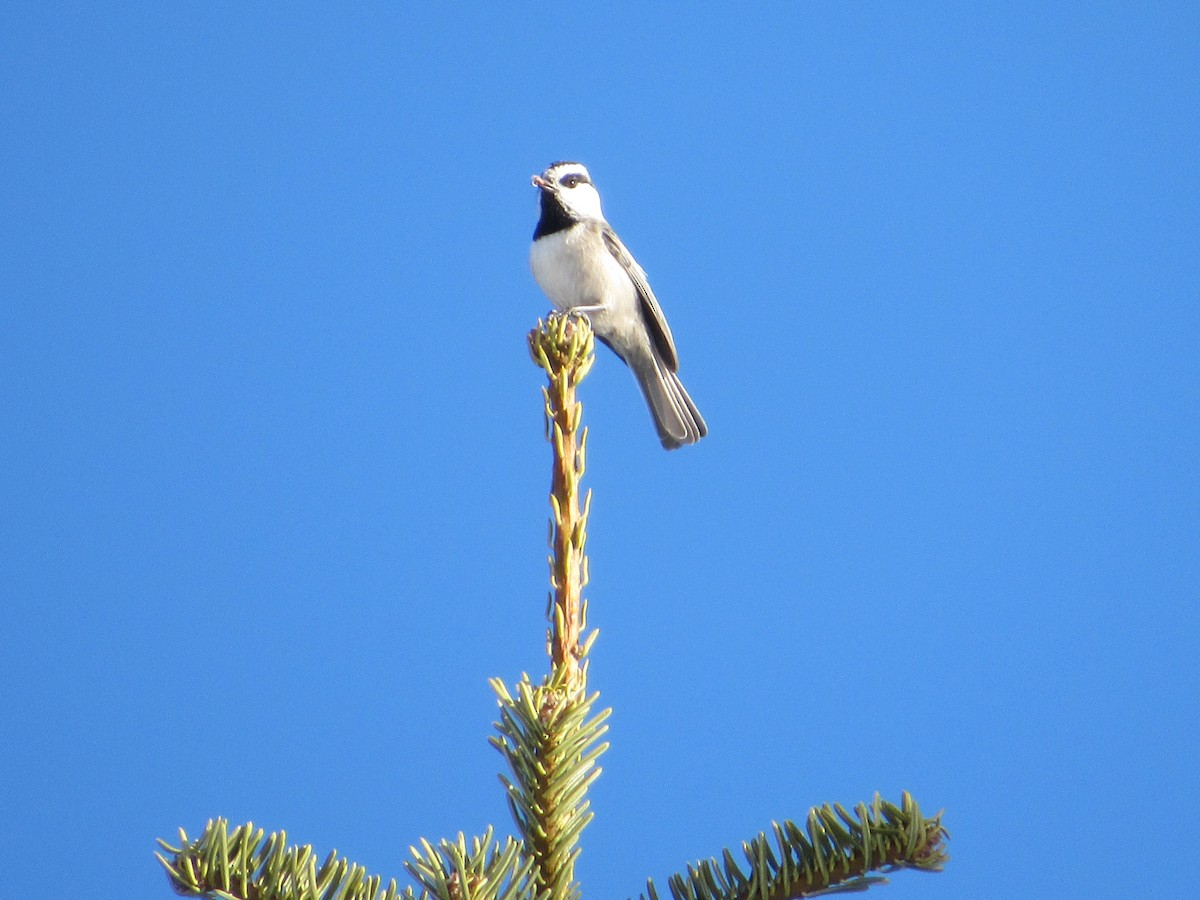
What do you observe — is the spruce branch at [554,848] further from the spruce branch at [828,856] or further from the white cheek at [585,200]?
the white cheek at [585,200]

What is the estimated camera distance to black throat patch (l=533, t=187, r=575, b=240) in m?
5.09

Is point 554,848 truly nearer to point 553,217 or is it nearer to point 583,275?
point 583,275

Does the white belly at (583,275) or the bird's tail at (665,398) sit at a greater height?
the white belly at (583,275)

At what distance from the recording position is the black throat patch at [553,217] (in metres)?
5.09

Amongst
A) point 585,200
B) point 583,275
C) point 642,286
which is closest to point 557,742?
point 583,275

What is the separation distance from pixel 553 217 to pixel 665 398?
917mm

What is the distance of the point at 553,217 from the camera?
5.12 m

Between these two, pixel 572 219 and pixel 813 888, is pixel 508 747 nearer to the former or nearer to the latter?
pixel 813 888

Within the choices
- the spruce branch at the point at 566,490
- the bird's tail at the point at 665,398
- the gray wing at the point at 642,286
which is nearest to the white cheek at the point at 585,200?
the gray wing at the point at 642,286

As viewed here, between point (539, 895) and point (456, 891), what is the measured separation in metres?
0.12

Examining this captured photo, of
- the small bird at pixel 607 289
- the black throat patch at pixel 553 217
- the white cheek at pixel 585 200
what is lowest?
the small bird at pixel 607 289

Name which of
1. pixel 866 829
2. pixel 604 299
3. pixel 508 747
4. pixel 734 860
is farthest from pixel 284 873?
pixel 604 299

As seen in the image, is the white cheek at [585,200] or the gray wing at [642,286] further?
the white cheek at [585,200]

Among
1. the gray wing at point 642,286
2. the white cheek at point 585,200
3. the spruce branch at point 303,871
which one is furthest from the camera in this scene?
the white cheek at point 585,200
